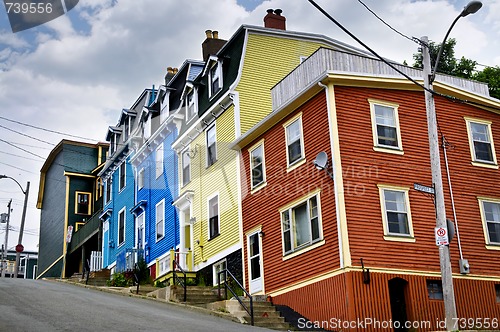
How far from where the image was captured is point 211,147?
29.4m

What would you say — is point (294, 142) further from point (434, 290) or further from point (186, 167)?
point (186, 167)

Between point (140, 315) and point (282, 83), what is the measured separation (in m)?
10.2

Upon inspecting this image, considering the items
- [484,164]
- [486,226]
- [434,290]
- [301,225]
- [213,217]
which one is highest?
[484,164]

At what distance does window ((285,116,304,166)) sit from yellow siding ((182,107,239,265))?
373 cm

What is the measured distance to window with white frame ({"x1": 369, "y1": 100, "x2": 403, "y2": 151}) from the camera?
21938 millimetres

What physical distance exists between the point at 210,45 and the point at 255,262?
1324cm

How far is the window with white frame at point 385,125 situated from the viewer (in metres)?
21.9

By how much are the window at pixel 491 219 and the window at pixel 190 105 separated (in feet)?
44.5

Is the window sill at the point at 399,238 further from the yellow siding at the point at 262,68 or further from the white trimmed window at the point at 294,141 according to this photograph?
the yellow siding at the point at 262,68

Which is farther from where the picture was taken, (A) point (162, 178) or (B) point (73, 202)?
(B) point (73, 202)

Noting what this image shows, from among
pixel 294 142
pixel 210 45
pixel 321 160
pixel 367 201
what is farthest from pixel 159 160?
pixel 367 201

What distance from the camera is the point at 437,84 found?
23.5m

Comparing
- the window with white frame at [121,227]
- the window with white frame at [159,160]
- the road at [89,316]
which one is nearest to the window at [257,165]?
the road at [89,316]

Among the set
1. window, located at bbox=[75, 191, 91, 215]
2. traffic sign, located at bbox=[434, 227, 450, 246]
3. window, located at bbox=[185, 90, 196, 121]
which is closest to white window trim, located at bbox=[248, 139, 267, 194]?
window, located at bbox=[185, 90, 196, 121]
